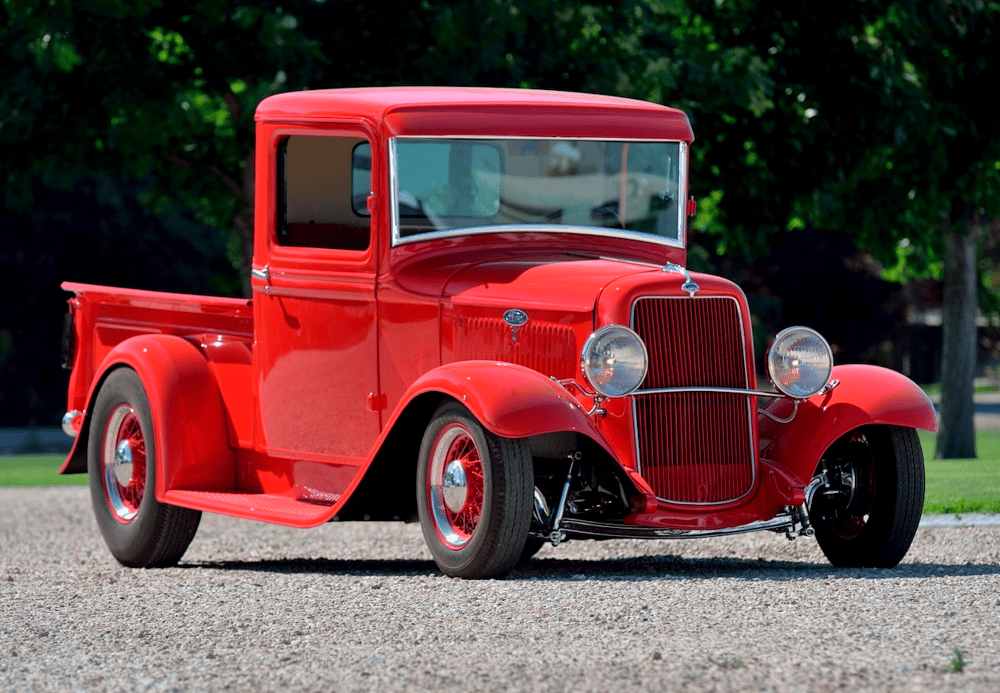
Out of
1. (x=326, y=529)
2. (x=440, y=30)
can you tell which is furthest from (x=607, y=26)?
(x=326, y=529)

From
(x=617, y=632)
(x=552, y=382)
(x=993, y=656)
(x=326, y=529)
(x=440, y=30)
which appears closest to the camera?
(x=993, y=656)

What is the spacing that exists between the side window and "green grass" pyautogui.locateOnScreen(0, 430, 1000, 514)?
5127 mm

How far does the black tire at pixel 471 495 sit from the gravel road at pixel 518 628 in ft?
0.55

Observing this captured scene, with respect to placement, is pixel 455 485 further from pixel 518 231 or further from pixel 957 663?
pixel 957 663

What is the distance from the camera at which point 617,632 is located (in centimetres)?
574

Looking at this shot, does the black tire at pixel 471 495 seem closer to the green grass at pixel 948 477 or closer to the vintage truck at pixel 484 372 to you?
the vintage truck at pixel 484 372

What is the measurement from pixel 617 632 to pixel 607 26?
978 cm

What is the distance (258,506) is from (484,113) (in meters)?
2.20

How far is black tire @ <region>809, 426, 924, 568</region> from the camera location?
25.7 ft

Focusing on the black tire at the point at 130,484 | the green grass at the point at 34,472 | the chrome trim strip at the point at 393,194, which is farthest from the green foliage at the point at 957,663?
the green grass at the point at 34,472

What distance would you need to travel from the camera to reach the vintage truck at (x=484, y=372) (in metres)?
7.29

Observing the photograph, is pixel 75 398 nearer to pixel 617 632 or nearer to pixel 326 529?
pixel 326 529

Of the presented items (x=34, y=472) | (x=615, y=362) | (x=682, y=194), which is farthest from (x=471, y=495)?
(x=34, y=472)

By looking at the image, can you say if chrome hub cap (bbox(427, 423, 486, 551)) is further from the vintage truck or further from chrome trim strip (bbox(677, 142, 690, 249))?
chrome trim strip (bbox(677, 142, 690, 249))
